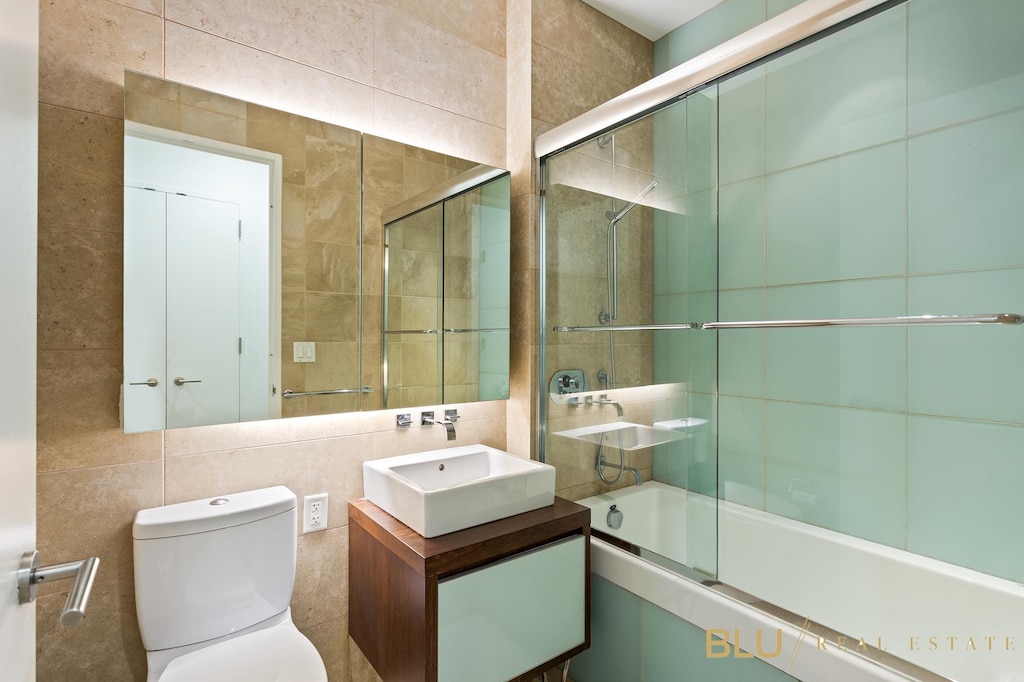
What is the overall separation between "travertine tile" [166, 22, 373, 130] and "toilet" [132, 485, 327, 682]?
48.7 inches

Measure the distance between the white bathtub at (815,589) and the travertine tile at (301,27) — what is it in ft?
6.00

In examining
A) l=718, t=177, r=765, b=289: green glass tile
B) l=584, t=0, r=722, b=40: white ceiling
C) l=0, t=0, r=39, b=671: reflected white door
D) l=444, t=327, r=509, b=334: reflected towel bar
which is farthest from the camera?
l=584, t=0, r=722, b=40: white ceiling

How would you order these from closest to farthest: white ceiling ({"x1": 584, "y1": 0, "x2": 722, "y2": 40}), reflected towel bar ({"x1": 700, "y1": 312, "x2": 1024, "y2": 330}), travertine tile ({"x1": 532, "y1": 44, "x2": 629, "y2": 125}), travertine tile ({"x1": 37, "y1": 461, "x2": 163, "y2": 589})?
reflected towel bar ({"x1": 700, "y1": 312, "x2": 1024, "y2": 330})
travertine tile ({"x1": 37, "y1": 461, "x2": 163, "y2": 589})
travertine tile ({"x1": 532, "y1": 44, "x2": 629, "y2": 125})
white ceiling ({"x1": 584, "y1": 0, "x2": 722, "y2": 40})

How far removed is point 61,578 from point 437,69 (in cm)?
195

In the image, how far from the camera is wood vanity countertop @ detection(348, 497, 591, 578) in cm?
138

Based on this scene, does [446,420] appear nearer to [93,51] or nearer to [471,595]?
[471,595]

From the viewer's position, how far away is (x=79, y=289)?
51.6 inches

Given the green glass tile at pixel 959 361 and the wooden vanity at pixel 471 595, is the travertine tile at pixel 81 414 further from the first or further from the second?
the green glass tile at pixel 959 361

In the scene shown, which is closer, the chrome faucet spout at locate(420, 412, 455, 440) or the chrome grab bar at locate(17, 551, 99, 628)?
the chrome grab bar at locate(17, 551, 99, 628)

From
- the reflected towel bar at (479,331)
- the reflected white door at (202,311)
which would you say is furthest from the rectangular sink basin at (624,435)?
the reflected white door at (202,311)

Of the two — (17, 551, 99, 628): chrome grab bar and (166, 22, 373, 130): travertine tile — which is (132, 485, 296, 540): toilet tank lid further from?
(166, 22, 373, 130): travertine tile

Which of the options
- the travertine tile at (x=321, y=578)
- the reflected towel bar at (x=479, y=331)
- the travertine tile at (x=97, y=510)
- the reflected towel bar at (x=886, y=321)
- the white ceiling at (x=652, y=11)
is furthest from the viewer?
the white ceiling at (x=652, y=11)

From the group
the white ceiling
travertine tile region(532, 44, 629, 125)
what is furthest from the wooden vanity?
the white ceiling

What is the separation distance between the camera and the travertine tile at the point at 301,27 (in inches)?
58.6
